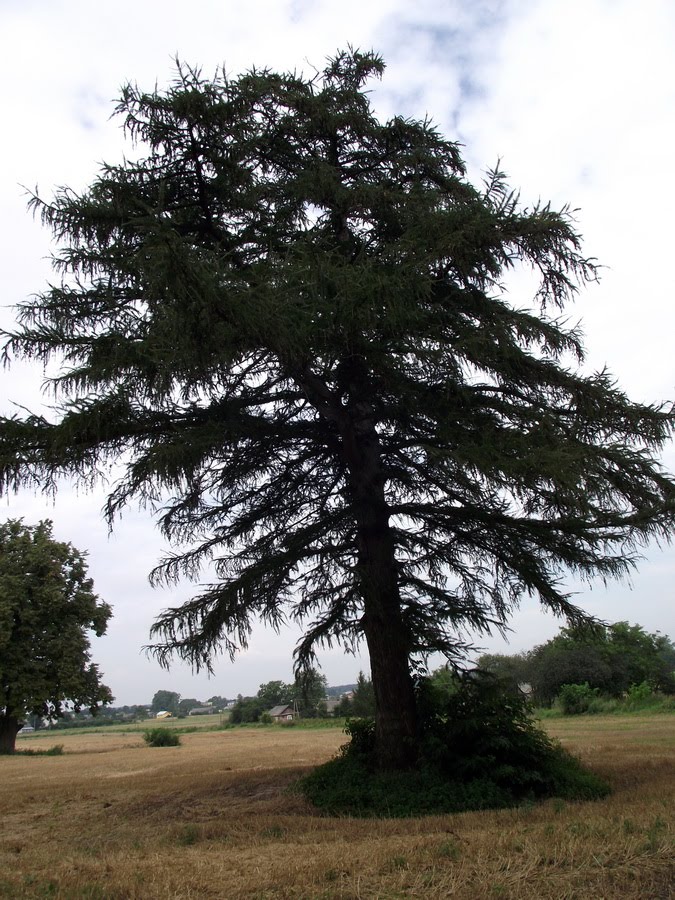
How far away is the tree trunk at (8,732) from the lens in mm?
29281

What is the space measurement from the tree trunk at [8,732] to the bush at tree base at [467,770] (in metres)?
26.1

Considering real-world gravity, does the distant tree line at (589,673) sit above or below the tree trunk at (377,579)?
below

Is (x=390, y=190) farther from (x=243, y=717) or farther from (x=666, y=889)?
(x=243, y=717)

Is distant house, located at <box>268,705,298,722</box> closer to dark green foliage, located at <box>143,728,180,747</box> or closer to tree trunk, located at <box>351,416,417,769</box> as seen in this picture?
dark green foliage, located at <box>143,728,180,747</box>

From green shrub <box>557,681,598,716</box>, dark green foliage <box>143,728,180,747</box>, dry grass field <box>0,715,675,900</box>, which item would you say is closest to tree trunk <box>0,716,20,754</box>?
dark green foliage <box>143,728,180,747</box>

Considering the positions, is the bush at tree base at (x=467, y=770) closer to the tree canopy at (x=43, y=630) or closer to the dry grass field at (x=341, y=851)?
the dry grass field at (x=341, y=851)

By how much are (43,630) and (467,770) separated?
87.8ft

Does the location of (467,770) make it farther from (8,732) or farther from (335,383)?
(8,732)

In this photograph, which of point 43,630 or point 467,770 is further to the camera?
point 43,630

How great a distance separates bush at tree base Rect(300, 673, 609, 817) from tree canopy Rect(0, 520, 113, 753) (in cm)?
Answer: 2390

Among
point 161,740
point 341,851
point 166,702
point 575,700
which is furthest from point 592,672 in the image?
point 166,702

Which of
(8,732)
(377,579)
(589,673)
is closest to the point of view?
(377,579)

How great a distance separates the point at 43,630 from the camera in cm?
2981

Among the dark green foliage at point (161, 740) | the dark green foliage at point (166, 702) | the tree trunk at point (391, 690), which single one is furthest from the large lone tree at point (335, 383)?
the dark green foliage at point (166, 702)
